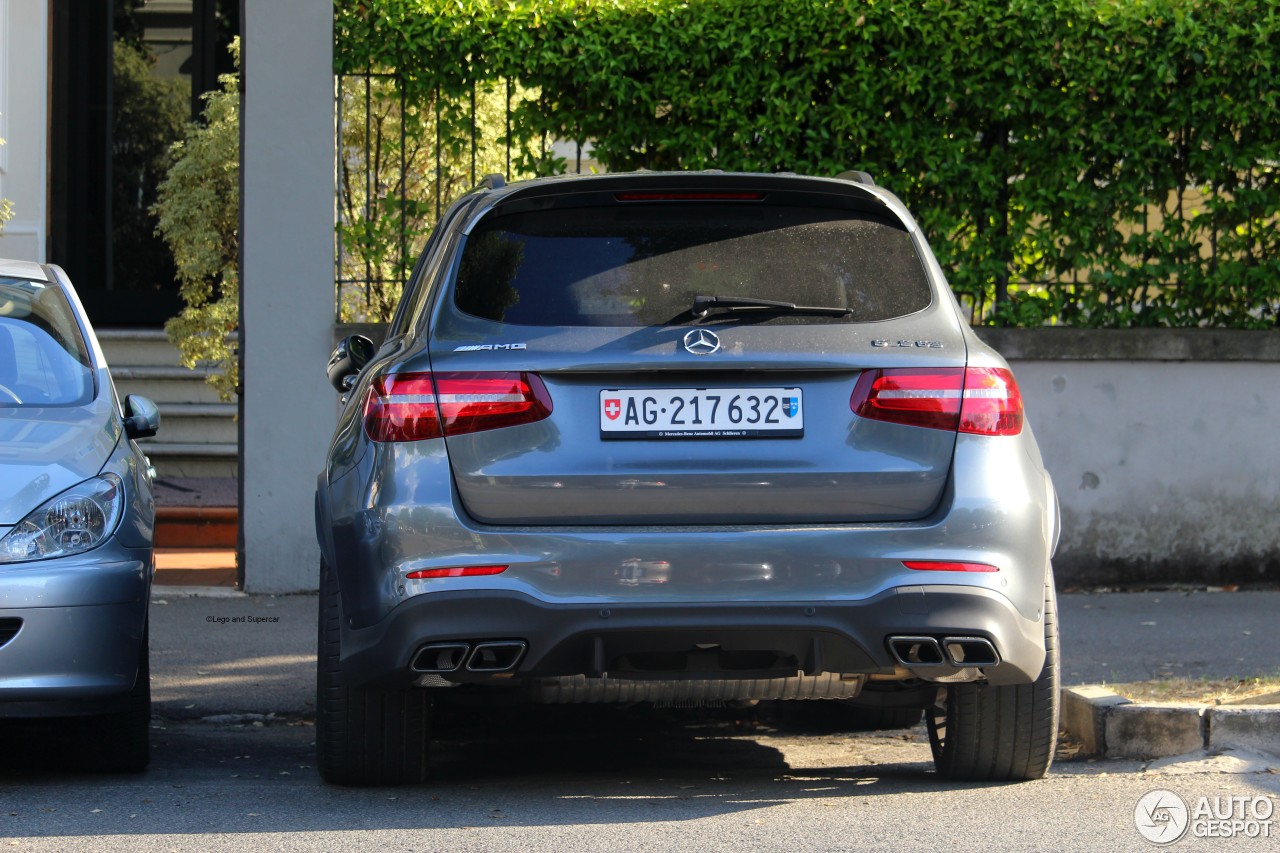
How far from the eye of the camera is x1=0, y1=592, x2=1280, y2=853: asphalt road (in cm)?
438

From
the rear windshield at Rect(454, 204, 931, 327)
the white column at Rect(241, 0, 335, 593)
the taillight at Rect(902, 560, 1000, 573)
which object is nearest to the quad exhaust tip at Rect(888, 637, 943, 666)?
the taillight at Rect(902, 560, 1000, 573)

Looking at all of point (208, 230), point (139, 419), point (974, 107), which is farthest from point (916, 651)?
point (208, 230)

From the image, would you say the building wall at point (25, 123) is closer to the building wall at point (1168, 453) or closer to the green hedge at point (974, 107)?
the green hedge at point (974, 107)

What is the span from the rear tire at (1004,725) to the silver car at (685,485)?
182 millimetres

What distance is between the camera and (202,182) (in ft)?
36.6

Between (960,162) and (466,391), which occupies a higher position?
(960,162)

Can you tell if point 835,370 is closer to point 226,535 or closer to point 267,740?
point 267,740

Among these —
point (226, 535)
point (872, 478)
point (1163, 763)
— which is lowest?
point (226, 535)

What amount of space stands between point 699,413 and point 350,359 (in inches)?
69.4

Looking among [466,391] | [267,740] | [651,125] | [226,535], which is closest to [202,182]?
[226,535]

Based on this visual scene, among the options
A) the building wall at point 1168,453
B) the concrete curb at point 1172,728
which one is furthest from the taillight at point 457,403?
the building wall at point 1168,453

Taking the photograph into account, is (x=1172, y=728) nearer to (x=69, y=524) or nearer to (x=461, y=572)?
(x=461, y=572)

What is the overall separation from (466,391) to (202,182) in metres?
7.28

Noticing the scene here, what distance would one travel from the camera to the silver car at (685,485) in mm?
4344
